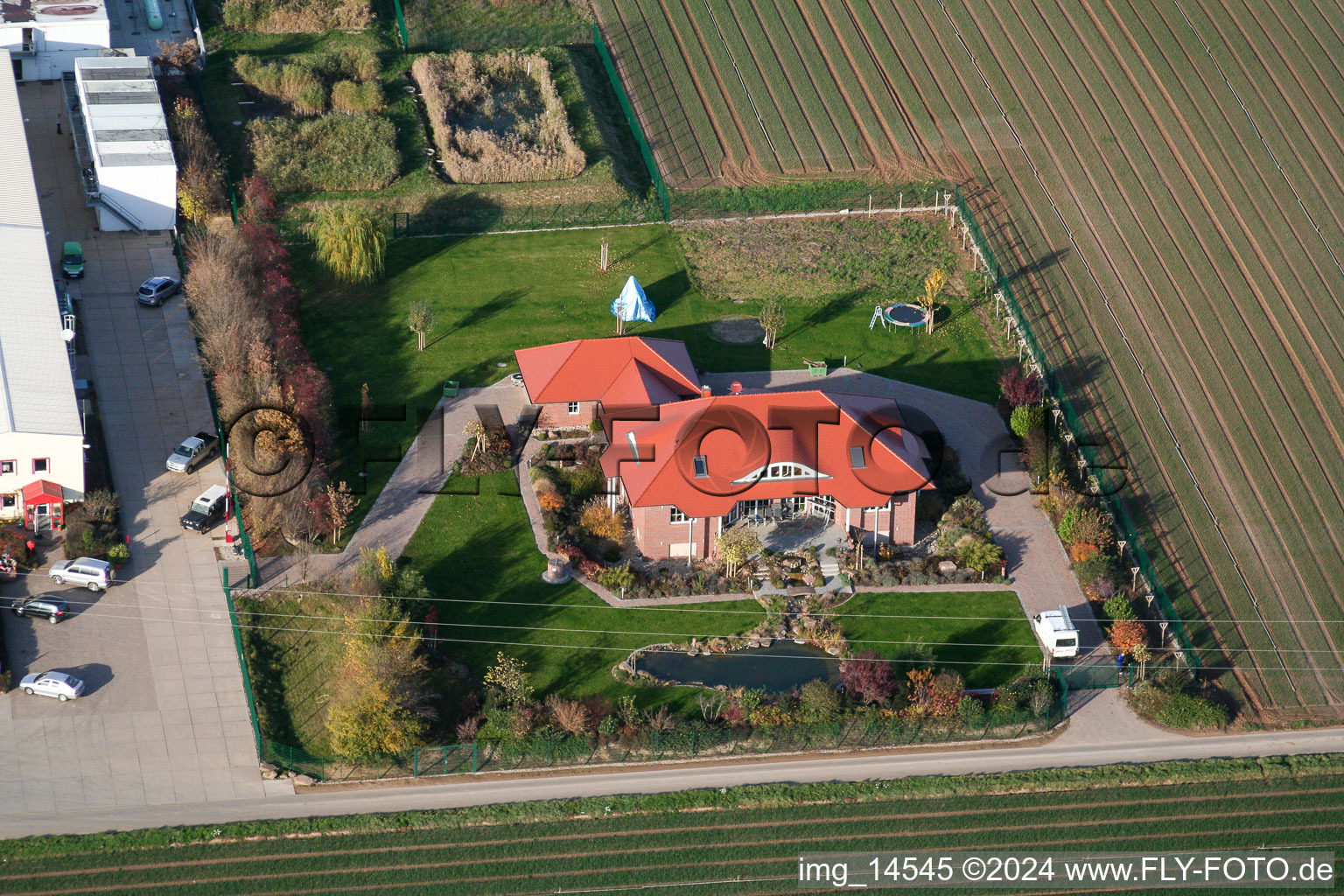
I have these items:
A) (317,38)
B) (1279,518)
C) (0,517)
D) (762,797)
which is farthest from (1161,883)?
(317,38)

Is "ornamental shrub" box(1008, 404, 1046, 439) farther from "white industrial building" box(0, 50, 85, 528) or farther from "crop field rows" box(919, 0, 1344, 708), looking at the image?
"white industrial building" box(0, 50, 85, 528)

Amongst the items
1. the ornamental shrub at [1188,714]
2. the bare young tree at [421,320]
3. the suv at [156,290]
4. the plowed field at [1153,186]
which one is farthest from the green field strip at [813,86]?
the ornamental shrub at [1188,714]

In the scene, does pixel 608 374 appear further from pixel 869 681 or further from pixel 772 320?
pixel 869 681

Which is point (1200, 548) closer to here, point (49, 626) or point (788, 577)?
point (788, 577)

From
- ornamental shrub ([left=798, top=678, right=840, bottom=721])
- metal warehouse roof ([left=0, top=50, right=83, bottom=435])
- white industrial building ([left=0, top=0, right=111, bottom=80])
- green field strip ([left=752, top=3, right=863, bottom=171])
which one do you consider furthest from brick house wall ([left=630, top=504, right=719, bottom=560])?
white industrial building ([left=0, top=0, right=111, bottom=80])

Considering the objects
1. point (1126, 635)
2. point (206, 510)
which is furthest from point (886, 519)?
point (206, 510)

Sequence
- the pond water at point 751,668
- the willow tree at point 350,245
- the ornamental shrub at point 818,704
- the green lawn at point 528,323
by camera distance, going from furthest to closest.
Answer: the willow tree at point 350,245 → the green lawn at point 528,323 → the pond water at point 751,668 → the ornamental shrub at point 818,704

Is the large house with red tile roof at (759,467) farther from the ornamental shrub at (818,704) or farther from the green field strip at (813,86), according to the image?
the green field strip at (813,86)
